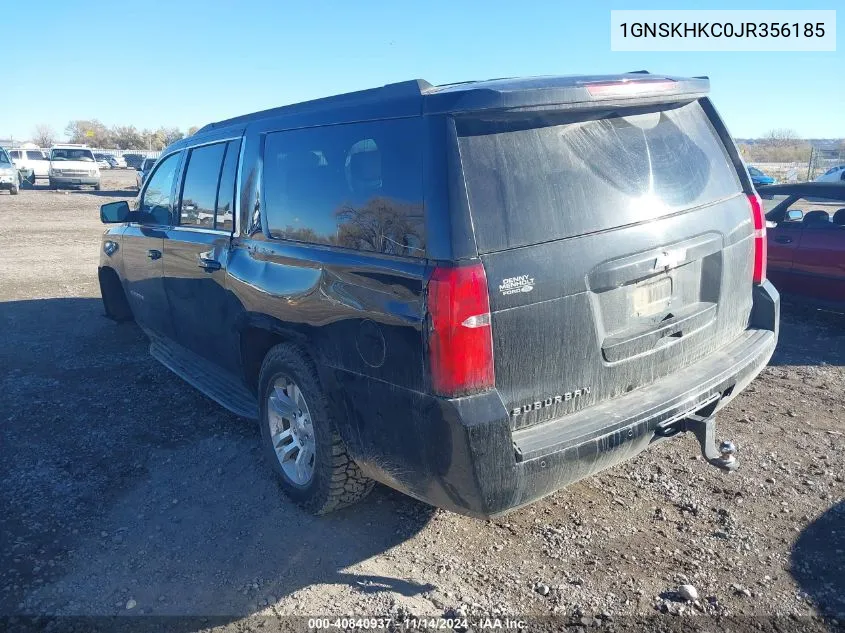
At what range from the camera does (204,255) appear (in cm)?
428

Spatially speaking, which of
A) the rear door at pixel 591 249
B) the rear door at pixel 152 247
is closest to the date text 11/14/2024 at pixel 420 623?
the rear door at pixel 591 249

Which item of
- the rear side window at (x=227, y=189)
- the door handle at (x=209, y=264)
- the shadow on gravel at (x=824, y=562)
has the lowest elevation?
the shadow on gravel at (x=824, y=562)

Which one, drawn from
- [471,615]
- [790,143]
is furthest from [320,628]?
[790,143]

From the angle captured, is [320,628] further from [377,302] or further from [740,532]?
[740,532]

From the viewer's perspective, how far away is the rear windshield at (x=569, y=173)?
2.58 metres

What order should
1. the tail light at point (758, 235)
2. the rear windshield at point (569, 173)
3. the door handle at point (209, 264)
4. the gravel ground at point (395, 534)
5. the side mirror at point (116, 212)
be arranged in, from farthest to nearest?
the side mirror at point (116, 212)
the door handle at point (209, 264)
the tail light at point (758, 235)
the gravel ground at point (395, 534)
the rear windshield at point (569, 173)

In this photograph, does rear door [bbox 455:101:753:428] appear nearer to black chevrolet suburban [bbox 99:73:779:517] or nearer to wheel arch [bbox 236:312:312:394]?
black chevrolet suburban [bbox 99:73:779:517]

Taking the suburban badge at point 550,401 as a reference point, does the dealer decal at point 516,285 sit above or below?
above

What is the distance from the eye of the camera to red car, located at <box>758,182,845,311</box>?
643 cm

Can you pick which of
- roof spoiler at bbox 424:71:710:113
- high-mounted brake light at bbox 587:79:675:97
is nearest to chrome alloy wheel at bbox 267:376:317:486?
roof spoiler at bbox 424:71:710:113

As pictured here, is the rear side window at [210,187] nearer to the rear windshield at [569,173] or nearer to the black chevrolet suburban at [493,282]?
the black chevrolet suburban at [493,282]

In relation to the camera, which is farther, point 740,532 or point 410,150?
point 740,532

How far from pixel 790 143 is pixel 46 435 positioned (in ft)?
288

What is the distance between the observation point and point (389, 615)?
110 inches
